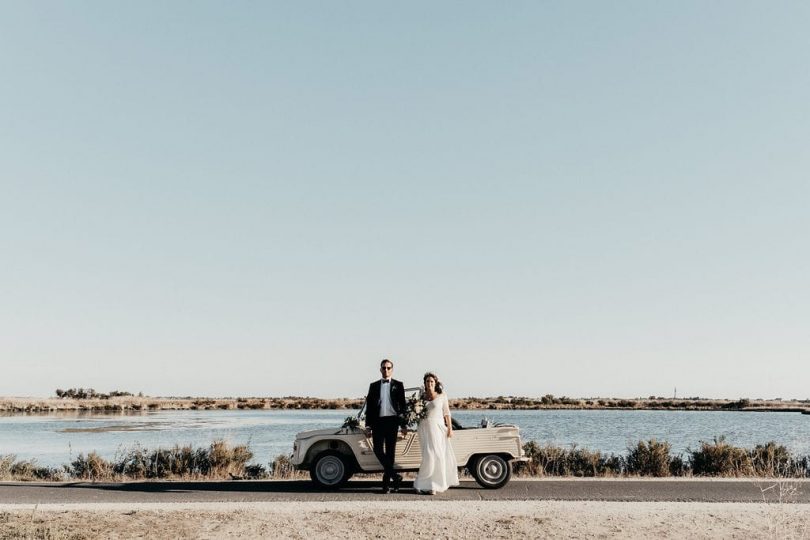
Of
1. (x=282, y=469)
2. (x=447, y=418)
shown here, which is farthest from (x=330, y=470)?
(x=282, y=469)

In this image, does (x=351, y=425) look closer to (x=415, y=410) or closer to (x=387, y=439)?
(x=387, y=439)

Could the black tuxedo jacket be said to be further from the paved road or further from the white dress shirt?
the paved road

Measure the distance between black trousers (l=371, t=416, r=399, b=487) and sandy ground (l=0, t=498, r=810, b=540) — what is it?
1.43m

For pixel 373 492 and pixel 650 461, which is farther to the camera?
pixel 650 461

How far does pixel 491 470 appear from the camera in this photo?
13.7 metres

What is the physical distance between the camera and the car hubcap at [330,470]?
13.8 meters

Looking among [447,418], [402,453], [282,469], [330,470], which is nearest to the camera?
[447,418]

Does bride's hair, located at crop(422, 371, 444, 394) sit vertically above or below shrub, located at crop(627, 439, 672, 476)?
above

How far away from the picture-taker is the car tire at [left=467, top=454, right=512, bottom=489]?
536 inches

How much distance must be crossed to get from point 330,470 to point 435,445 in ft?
7.07

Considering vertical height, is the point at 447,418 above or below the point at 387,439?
above

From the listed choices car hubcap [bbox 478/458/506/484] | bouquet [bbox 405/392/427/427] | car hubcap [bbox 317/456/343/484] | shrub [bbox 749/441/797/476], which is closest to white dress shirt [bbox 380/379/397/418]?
bouquet [bbox 405/392/427/427]

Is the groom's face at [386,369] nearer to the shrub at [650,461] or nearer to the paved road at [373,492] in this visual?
the paved road at [373,492]

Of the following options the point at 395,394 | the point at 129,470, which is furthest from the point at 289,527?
the point at 129,470
